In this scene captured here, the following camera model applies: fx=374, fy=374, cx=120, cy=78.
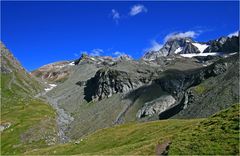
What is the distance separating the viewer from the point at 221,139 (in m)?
43.9

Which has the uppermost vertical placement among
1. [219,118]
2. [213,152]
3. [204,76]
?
[204,76]

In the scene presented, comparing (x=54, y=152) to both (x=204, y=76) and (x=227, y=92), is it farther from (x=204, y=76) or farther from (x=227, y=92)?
(x=204, y=76)

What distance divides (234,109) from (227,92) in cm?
9110

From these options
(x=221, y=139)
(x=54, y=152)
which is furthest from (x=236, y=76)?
(x=221, y=139)

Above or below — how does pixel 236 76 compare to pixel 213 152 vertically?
above

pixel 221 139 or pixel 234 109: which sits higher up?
pixel 234 109

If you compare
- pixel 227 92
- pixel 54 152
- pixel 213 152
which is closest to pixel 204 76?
pixel 227 92

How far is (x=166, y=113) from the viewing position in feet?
574

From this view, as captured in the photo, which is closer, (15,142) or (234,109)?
(234,109)

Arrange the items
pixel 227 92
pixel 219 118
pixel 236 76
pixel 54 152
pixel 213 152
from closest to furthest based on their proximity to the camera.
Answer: pixel 213 152 < pixel 219 118 < pixel 54 152 < pixel 227 92 < pixel 236 76

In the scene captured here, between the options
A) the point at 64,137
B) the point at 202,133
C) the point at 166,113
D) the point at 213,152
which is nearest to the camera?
the point at 213,152

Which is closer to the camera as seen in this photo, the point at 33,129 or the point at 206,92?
the point at 206,92

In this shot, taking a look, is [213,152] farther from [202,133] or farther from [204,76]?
[204,76]

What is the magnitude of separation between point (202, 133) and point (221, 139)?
4.58 meters
